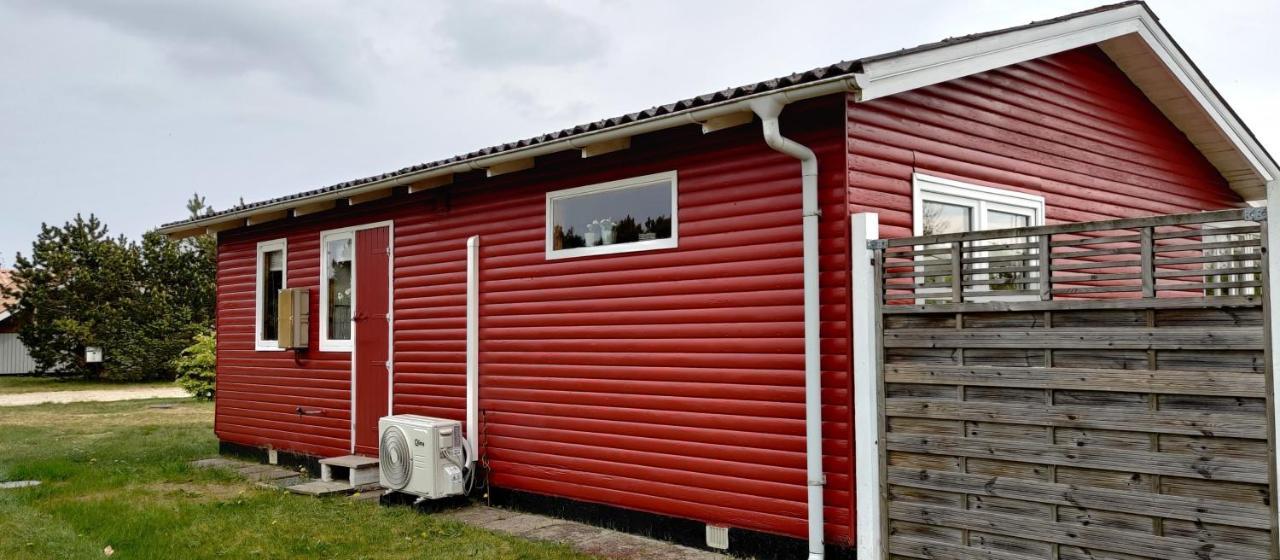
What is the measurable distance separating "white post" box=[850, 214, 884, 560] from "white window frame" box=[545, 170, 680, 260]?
144 centimetres

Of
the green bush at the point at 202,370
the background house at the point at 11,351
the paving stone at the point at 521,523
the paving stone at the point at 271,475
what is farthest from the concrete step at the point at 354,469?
the background house at the point at 11,351

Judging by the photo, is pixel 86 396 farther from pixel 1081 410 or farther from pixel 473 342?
pixel 1081 410

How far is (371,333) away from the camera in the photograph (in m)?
8.82

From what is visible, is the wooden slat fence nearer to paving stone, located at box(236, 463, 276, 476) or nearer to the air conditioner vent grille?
the air conditioner vent grille

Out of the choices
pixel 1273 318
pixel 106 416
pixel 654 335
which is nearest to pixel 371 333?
pixel 654 335

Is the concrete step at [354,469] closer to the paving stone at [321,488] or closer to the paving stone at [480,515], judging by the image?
the paving stone at [321,488]

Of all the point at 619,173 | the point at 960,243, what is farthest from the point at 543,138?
the point at 960,243

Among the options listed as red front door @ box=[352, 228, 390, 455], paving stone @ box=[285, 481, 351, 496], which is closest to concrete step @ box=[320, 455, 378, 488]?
paving stone @ box=[285, 481, 351, 496]

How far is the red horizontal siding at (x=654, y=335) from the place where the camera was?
532 cm

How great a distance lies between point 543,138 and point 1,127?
3194cm

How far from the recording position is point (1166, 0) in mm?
7488

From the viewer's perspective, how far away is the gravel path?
21453mm

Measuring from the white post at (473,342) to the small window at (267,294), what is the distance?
3.82 m

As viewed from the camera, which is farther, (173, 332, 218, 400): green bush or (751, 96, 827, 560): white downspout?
(173, 332, 218, 400): green bush
